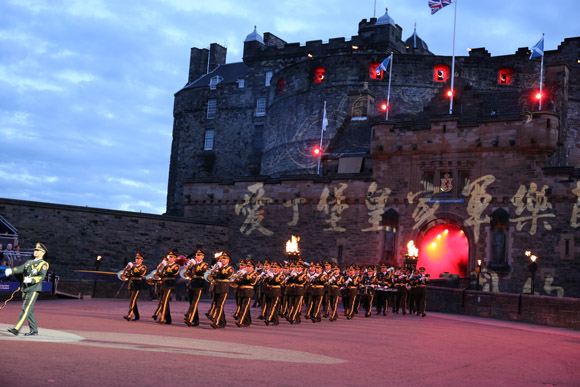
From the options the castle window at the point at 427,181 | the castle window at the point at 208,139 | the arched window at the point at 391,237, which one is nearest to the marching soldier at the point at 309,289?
the arched window at the point at 391,237

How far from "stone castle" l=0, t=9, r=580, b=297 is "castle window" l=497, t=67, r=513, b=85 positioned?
0.27 ft

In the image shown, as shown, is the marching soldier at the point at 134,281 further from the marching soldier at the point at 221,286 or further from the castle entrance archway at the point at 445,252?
the castle entrance archway at the point at 445,252

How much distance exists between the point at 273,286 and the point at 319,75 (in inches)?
1443

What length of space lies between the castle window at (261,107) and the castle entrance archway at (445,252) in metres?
28.2

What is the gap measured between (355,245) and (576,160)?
17377 mm

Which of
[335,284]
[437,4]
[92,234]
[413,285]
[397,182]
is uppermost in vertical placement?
[437,4]

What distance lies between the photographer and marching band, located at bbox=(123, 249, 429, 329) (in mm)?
17438

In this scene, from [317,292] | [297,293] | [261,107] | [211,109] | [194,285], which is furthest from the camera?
[211,109]

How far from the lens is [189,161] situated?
69000 mm

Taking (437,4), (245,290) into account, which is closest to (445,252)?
(437,4)

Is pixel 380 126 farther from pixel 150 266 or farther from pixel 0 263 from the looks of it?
pixel 0 263

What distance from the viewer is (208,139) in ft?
224

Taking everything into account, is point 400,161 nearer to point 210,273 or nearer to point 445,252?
point 445,252

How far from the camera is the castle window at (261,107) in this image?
64.3m
